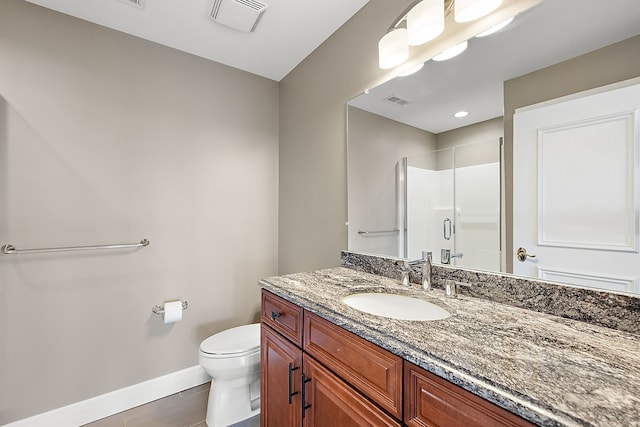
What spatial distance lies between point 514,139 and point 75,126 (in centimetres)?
230

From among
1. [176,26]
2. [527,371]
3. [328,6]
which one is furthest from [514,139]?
[176,26]

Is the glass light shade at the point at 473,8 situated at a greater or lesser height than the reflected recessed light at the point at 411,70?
greater

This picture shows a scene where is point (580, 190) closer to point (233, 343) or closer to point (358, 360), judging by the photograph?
point (358, 360)

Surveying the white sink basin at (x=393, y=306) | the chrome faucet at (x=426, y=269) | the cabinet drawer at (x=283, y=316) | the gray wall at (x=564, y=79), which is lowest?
the cabinet drawer at (x=283, y=316)

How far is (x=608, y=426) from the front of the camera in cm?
42

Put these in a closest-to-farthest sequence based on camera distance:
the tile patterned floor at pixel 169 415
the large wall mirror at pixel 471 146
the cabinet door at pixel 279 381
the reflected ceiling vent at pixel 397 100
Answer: the large wall mirror at pixel 471 146
the cabinet door at pixel 279 381
the reflected ceiling vent at pixel 397 100
the tile patterned floor at pixel 169 415

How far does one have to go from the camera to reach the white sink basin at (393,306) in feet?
3.57

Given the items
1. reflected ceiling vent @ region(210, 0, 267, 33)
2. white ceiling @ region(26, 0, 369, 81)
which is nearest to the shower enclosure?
white ceiling @ region(26, 0, 369, 81)

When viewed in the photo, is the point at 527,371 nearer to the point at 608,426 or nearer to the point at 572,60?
the point at 608,426

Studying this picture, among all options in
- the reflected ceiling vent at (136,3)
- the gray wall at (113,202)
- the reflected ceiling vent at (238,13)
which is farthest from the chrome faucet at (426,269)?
the reflected ceiling vent at (136,3)

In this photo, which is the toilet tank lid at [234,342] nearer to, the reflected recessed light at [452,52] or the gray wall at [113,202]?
the gray wall at [113,202]

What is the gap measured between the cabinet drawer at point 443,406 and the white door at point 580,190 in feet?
2.00

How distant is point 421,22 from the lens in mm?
1170

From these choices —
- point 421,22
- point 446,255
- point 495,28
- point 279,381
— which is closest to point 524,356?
point 446,255
